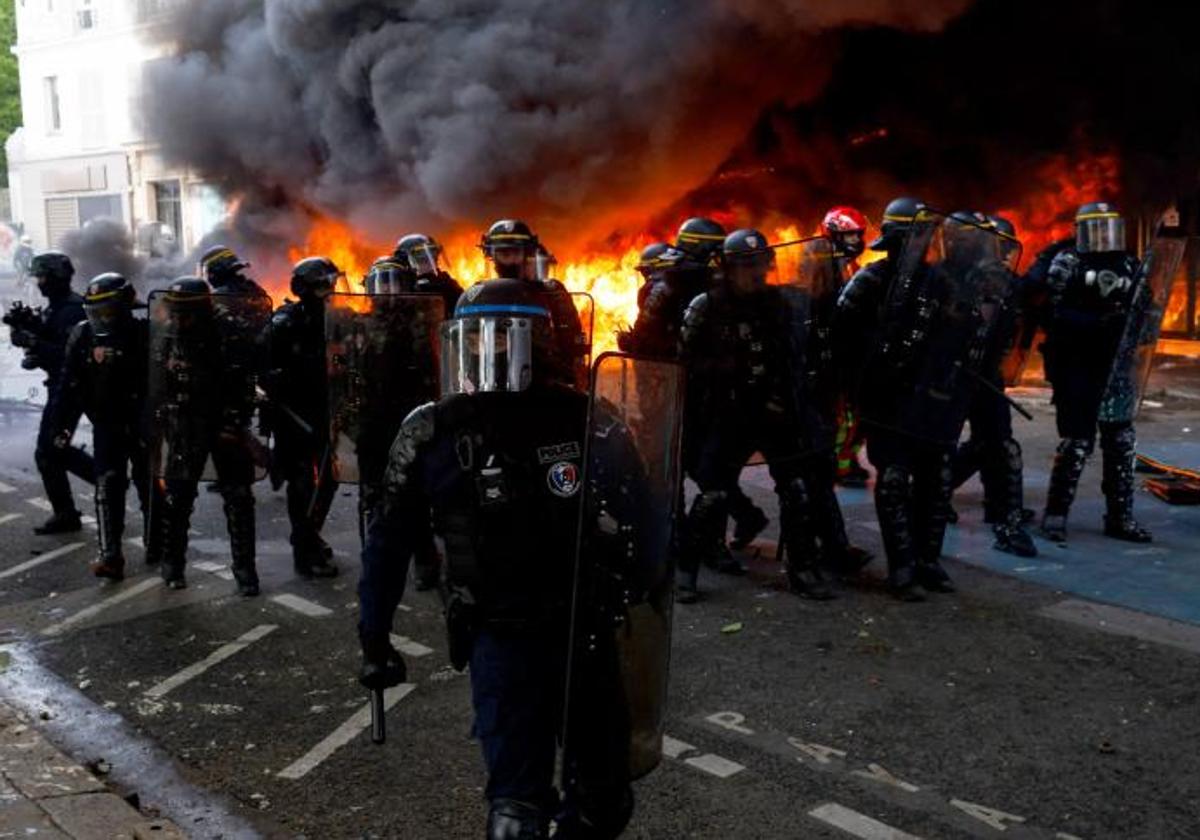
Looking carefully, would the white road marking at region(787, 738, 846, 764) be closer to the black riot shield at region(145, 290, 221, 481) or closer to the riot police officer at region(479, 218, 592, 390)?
the riot police officer at region(479, 218, 592, 390)

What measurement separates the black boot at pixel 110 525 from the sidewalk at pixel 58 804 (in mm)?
2290

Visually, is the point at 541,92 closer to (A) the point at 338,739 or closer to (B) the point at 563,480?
(A) the point at 338,739

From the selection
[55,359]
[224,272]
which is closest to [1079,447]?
[224,272]

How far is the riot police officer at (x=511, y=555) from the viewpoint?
273cm

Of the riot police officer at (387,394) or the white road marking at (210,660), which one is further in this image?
the riot police officer at (387,394)

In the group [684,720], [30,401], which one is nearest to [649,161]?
[30,401]

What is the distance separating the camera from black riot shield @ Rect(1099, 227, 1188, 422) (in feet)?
20.8

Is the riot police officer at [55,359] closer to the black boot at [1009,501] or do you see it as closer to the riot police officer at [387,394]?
the riot police officer at [387,394]

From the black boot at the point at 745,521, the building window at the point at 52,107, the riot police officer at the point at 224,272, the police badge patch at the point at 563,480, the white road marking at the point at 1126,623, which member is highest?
the building window at the point at 52,107

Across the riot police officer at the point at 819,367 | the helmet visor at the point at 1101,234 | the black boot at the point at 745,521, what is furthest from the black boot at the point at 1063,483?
the black boot at the point at 745,521

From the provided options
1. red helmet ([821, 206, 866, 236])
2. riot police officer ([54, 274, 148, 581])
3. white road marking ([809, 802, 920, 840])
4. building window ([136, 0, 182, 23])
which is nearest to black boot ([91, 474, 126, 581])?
riot police officer ([54, 274, 148, 581])

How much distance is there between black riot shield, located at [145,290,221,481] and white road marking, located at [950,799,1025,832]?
404cm

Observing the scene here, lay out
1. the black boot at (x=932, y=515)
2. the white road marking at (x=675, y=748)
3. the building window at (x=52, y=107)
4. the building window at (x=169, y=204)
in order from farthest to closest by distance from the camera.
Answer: the building window at (x=52, y=107) < the building window at (x=169, y=204) < the black boot at (x=932, y=515) < the white road marking at (x=675, y=748)

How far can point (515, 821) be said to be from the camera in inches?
103
